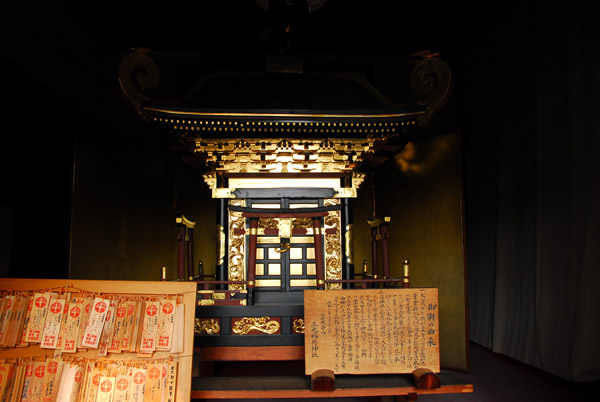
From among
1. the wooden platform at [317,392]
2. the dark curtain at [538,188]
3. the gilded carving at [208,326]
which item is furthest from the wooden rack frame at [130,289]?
the dark curtain at [538,188]

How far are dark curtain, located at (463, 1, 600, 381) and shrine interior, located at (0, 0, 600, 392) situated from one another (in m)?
0.02

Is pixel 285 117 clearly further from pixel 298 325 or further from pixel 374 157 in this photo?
pixel 298 325

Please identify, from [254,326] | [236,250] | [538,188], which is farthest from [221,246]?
[538,188]

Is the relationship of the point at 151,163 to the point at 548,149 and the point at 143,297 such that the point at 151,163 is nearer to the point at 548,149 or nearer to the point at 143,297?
the point at 143,297

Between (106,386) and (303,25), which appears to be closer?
(106,386)

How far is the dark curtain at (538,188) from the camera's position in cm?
322

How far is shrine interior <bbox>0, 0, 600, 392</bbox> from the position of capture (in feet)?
10.9

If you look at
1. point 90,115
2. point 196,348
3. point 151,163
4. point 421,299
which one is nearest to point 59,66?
point 90,115

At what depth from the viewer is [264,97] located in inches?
155

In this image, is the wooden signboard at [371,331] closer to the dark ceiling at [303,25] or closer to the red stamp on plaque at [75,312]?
the red stamp on plaque at [75,312]

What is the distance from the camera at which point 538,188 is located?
12.6 feet

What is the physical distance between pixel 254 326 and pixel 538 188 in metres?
3.16

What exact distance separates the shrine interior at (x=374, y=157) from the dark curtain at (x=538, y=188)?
2cm

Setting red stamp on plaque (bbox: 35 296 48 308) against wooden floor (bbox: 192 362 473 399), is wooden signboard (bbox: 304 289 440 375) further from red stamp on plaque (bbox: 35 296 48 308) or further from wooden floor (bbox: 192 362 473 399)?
red stamp on plaque (bbox: 35 296 48 308)
